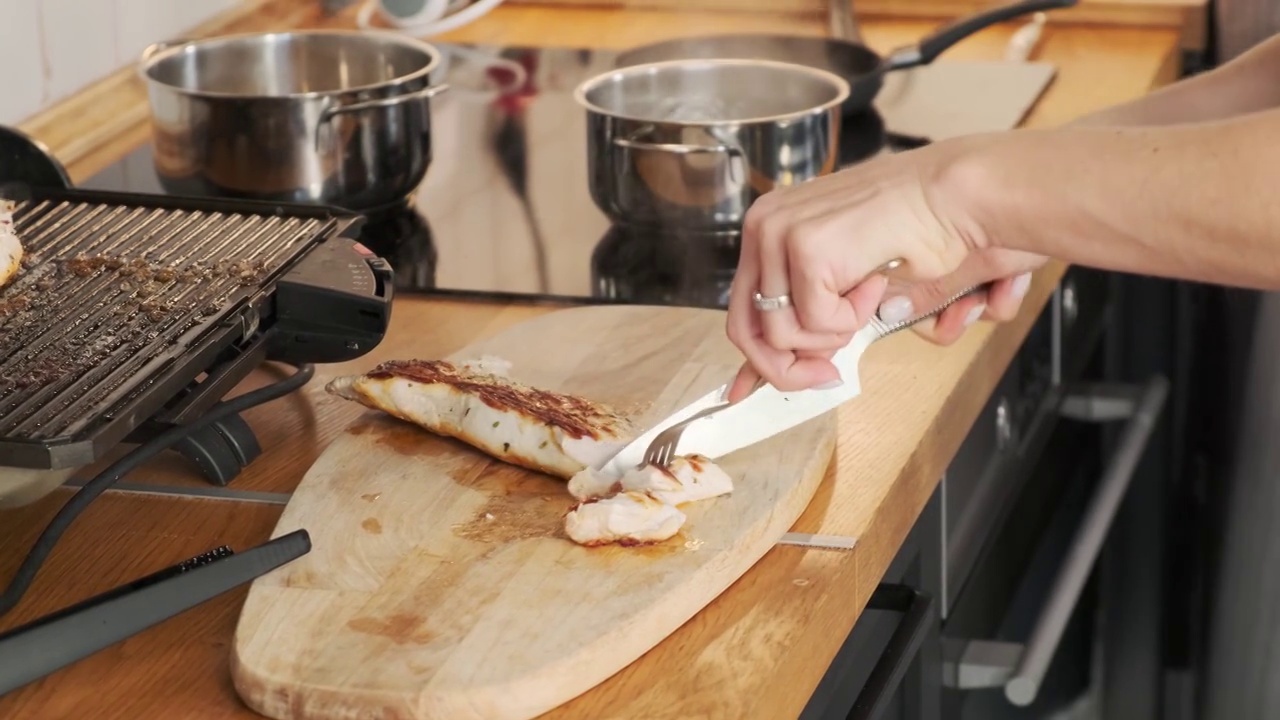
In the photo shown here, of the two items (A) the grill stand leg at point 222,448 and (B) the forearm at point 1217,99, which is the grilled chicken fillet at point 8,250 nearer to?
(A) the grill stand leg at point 222,448

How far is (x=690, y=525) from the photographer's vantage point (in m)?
0.89

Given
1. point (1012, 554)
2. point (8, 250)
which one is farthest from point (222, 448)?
point (1012, 554)

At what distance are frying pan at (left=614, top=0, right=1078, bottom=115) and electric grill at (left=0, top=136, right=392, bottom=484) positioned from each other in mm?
670

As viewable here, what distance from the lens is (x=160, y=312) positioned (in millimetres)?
993

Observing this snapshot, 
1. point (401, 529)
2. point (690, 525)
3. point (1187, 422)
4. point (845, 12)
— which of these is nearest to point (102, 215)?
point (401, 529)

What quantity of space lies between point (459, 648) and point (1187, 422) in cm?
149

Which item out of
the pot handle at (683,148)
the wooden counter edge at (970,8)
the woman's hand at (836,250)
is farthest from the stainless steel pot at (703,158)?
the wooden counter edge at (970,8)

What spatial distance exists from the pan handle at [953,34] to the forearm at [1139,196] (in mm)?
811

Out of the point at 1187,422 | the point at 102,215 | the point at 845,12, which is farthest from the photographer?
the point at 1187,422

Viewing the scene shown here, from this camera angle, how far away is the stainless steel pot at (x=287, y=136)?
134cm

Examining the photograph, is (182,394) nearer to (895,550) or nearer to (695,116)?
(895,550)

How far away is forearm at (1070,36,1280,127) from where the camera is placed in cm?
114

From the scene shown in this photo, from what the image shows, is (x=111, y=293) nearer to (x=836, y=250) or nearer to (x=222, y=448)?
(x=222, y=448)

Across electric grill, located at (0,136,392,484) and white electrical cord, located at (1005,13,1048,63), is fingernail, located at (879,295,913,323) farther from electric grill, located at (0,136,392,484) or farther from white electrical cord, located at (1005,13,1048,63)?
white electrical cord, located at (1005,13,1048,63)
